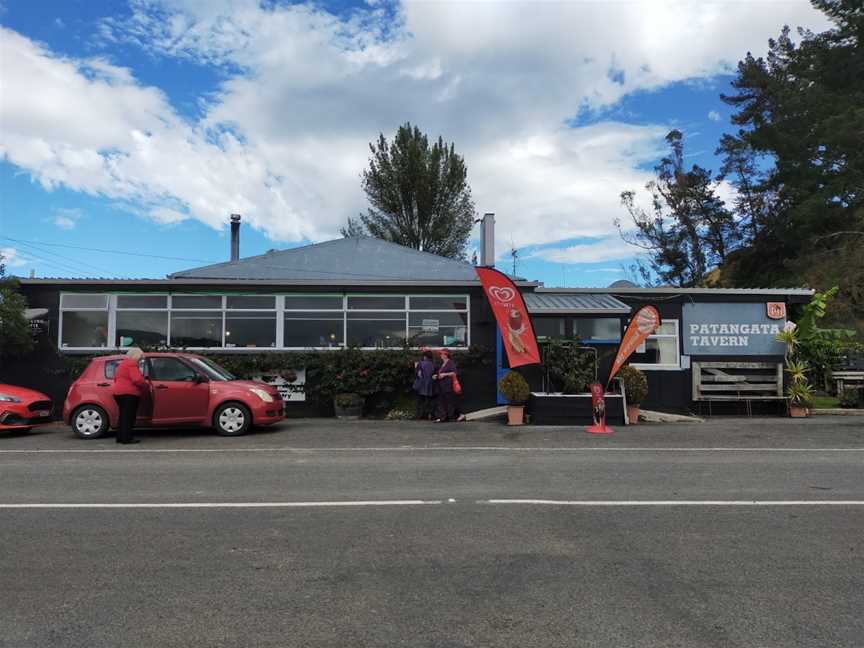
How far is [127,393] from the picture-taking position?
1153cm

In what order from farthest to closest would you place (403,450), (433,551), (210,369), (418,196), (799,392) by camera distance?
(418,196) → (799,392) → (210,369) → (403,450) → (433,551)

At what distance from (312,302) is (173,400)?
5.28 metres

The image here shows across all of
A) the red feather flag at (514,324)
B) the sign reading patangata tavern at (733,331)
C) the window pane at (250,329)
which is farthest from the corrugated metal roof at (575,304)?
the window pane at (250,329)

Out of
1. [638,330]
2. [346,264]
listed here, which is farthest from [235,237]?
[638,330]

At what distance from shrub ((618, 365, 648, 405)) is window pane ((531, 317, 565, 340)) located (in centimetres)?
231

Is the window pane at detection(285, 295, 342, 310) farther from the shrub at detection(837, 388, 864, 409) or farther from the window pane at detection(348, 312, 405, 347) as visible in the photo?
the shrub at detection(837, 388, 864, 409)

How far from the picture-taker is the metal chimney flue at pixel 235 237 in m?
30.8

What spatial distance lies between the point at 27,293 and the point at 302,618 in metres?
15.8

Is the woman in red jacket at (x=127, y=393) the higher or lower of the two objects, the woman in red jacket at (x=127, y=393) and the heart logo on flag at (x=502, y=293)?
the lower

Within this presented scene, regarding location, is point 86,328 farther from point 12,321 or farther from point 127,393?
point 127,393

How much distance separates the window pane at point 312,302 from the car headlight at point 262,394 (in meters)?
4.49

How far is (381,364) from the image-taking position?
16156 millimetres

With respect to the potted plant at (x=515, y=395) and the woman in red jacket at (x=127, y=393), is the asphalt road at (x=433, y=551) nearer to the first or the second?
the woman in red jacket at (x=127, y=393)

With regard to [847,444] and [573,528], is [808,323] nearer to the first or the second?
[847,444]
